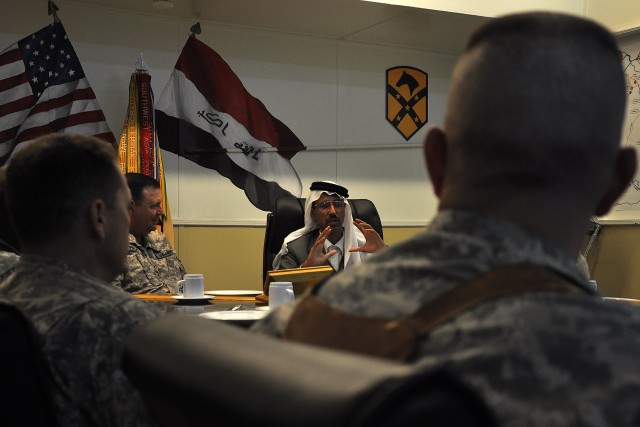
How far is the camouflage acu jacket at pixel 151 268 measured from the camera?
3865 mm

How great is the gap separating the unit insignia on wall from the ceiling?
304 millimetres

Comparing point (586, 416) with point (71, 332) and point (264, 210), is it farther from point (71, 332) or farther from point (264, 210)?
point (264, 210)

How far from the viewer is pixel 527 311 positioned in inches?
24.9

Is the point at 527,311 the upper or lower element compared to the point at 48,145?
lower

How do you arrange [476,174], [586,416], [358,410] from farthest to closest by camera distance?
[476,174], [586,416], [358,410]

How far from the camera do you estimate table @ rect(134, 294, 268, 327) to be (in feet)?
8.59

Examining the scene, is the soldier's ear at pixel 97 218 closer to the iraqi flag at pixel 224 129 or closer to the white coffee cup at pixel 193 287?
the white coffee cup at pixel 193 287

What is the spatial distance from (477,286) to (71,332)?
0.90m

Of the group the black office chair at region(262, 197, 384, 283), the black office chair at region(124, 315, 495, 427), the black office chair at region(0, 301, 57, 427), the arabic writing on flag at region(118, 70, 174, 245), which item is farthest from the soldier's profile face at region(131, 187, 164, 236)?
the black office chair at region(124, 315, 495, 427)

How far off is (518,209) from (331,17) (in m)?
5.49

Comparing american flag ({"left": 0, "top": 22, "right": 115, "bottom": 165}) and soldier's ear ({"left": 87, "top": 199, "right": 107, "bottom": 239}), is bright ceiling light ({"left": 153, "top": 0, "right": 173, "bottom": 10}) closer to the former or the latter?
american flag ({"left": 0, "top": 22, "right": 115, "bottom": 165})

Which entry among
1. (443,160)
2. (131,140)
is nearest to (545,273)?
(443,160)

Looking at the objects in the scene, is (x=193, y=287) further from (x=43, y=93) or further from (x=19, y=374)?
(x=43, y=93)

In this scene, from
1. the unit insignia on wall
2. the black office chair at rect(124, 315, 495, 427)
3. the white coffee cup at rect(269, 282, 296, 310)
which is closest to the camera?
the black office chair at rect(124, 315, 495, 427)
